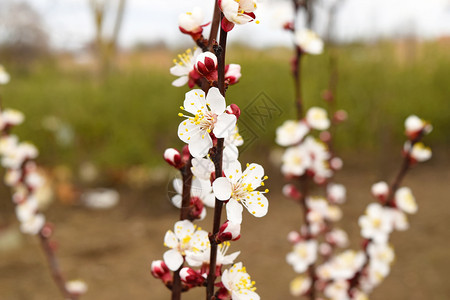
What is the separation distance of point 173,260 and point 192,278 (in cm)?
5

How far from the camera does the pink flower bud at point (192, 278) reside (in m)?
0.75

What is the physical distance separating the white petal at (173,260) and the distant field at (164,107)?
159 inches

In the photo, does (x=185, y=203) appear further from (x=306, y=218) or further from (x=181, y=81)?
(x=306, y=218)

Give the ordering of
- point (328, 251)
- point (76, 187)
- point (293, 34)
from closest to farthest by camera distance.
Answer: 1. point (293, 34)
2. point (328, 251)
3. point (76, 187)

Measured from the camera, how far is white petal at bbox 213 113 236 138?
2.03 feet

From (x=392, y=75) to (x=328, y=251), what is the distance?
4.87 metres

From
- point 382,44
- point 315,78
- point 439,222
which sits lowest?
point 439,222

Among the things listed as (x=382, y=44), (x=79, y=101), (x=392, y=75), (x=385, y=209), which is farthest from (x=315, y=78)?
(x=385, y=209)

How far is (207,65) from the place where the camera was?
2.15 feet

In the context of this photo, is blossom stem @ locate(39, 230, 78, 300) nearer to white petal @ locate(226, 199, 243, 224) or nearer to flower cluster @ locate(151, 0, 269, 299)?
flower cluster @ locate(151, 0, 269, 299)

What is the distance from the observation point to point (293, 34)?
4.86 ft

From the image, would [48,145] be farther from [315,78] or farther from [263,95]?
[263,95]

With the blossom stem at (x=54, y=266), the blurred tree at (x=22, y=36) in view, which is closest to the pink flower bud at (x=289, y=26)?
the blossom stem at (x=54, y=266)

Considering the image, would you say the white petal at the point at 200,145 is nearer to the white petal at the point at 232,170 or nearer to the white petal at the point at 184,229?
the white petal at the point at 232,170
